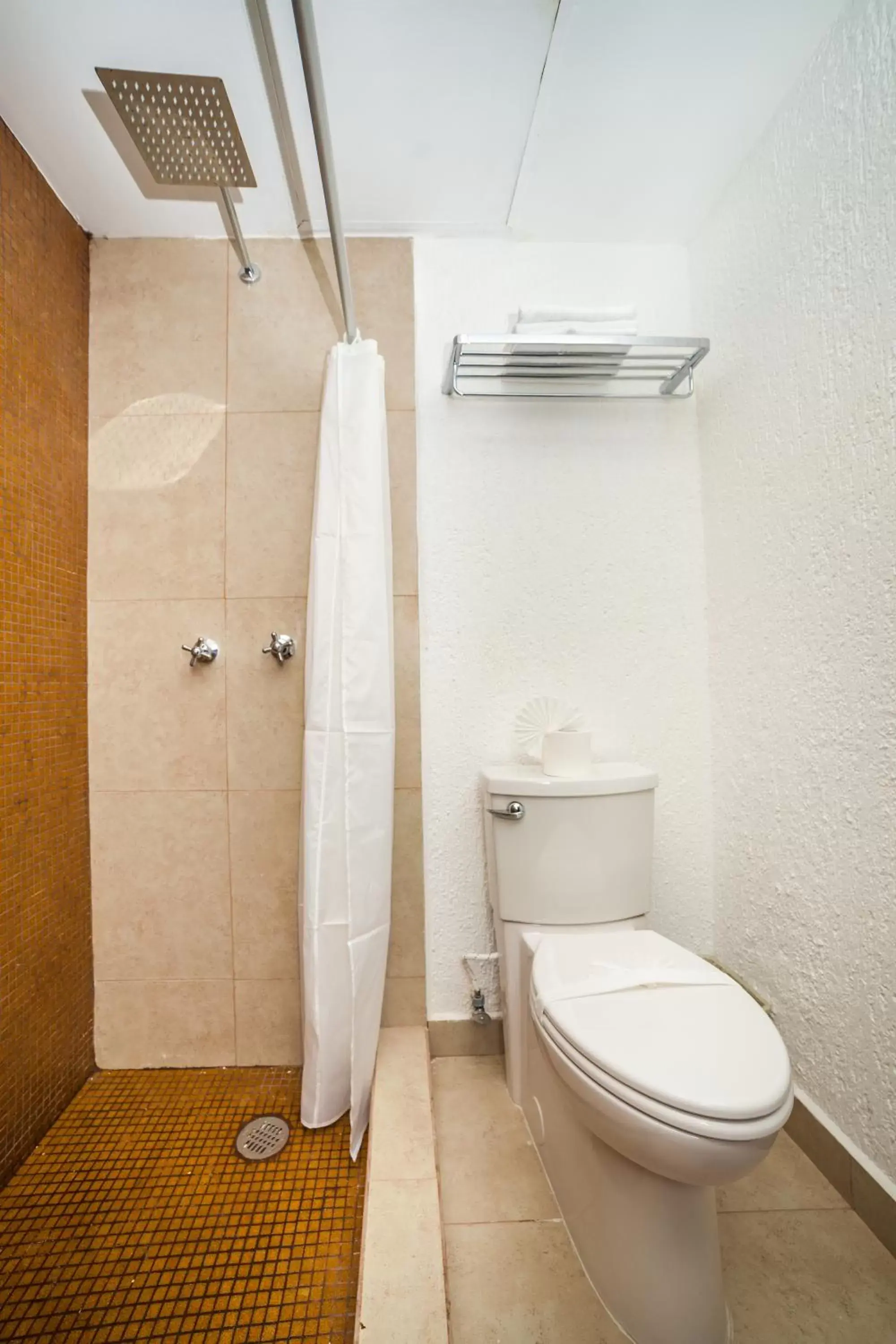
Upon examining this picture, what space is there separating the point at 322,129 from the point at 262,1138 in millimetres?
1733

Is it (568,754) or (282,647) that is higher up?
(282,647)

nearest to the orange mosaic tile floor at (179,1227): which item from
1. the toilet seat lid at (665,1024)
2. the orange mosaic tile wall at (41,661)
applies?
the orange mosaic tile wall at (41,661)

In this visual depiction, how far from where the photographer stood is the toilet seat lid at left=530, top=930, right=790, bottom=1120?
2.42 ft

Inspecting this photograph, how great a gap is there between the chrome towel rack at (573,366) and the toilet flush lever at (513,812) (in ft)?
3.06

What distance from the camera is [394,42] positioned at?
3.46ft

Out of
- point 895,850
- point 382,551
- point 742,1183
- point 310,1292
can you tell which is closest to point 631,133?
point 382,551

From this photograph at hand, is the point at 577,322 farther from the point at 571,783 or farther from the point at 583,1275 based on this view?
the point at 583,1275

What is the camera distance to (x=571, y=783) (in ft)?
4.00

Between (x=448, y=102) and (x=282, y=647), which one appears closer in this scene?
(x=448, y=102)

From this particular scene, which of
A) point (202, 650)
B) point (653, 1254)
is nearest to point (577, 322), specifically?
point (202, 650)

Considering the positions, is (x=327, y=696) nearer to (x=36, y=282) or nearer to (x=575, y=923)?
(x=575, y=923)

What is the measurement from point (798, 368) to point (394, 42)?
35.4 inches

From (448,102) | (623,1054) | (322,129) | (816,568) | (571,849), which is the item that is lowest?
(623,1054)

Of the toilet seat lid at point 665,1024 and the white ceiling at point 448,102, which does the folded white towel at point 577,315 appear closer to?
the white ceiling at point 448,102
